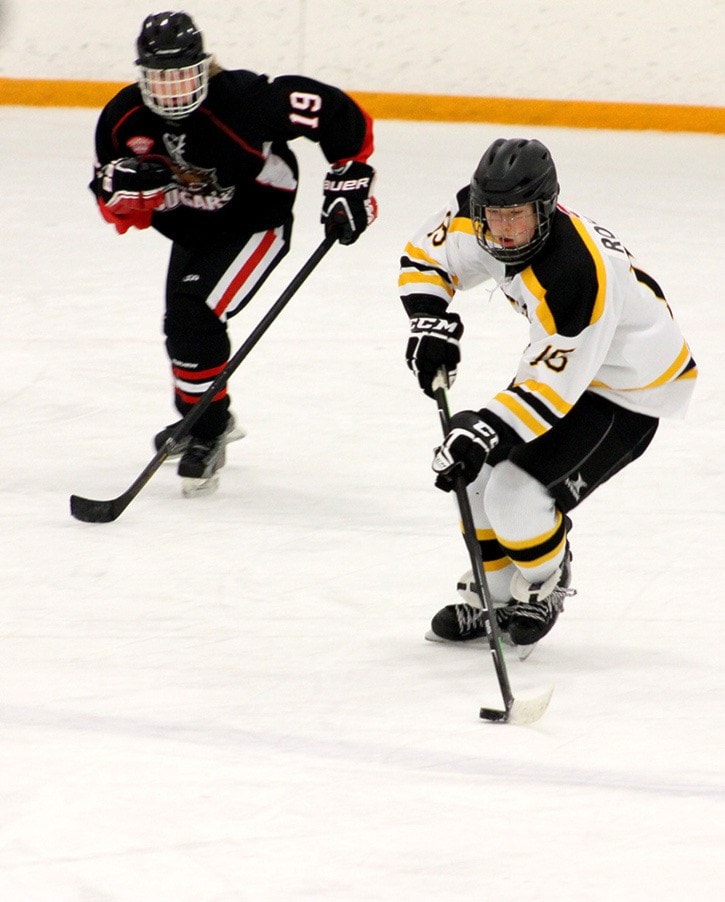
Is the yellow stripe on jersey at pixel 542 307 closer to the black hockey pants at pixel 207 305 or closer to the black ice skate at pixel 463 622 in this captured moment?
the black ice skate at pixel 463 622

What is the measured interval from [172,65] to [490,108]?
402 cm

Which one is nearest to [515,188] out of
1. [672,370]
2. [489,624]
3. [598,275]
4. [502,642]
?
[598,275]

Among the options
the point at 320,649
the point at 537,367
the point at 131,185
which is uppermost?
the point at 537,367

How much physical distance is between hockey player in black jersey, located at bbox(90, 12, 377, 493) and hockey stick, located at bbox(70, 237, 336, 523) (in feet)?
0.24

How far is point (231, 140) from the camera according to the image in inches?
120

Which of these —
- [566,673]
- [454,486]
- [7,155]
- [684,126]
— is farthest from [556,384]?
[684,126]

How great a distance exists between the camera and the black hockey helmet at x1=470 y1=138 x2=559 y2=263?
2.12 m

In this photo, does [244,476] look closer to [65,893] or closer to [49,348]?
[49,348]

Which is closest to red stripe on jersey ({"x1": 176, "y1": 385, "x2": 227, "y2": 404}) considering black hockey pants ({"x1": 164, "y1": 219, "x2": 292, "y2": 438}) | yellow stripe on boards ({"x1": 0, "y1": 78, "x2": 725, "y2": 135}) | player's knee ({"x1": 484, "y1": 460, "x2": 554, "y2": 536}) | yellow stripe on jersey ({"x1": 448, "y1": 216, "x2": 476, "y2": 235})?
black hockey pants ({"x1": 164, "y1": 219, "x2": 292, "y2": 438})

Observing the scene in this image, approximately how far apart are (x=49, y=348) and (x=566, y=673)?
7.16 ft

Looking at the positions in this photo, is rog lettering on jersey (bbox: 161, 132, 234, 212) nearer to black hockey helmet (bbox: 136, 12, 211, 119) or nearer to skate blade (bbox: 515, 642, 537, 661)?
black hockey helmet (bbox: 136, 12, 211, 119)

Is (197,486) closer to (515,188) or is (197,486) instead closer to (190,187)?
(190,187)

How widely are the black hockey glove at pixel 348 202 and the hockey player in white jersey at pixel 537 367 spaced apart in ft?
2.11

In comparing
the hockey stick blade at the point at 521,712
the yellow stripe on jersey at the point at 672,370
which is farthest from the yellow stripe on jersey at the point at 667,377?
the hockey stick blade at the point at 521,712
